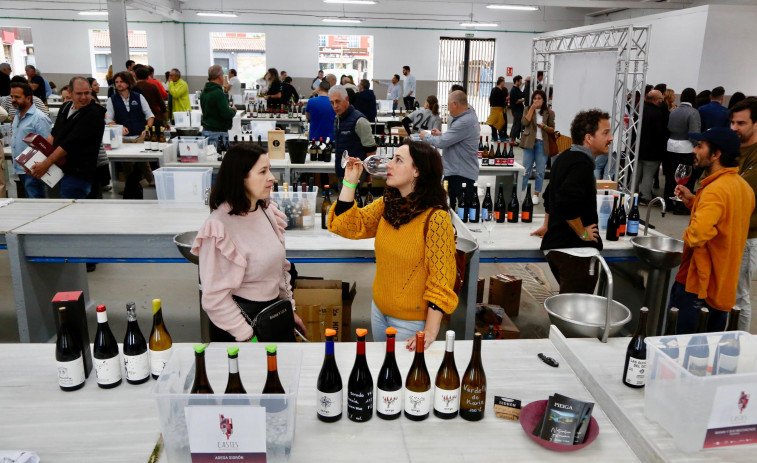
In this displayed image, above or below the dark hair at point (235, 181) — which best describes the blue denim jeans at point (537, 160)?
below

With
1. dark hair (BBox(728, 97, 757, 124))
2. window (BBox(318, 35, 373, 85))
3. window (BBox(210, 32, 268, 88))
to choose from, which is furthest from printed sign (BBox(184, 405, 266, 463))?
window (BBox(210, 32, 268, 88))

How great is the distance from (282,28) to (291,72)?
1233mm

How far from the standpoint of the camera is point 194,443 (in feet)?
4.48

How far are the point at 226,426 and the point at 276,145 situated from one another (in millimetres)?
5093

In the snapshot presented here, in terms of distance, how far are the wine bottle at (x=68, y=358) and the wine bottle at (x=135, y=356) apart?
13 cm

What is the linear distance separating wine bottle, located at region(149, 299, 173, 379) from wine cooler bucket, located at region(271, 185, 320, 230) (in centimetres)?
179

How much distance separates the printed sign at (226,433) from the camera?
1.34 m

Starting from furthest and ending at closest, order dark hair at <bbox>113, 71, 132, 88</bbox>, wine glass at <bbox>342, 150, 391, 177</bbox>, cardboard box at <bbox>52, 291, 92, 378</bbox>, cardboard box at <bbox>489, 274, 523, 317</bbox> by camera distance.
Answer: dark hair at <bbox>113, 71, 132, 88</bbox>
cardboard box at <bbox>489, 274, 523, 317</bbox>
wine glass at <bbox>342, 150, 391, 177</bbox>
cardboard box at <bbox>52, 291, 92, 378</bbox>

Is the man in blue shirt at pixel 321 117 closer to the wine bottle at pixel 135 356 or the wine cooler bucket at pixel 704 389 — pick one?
the wine bottle at pixel 135 356

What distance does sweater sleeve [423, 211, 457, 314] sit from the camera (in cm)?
215

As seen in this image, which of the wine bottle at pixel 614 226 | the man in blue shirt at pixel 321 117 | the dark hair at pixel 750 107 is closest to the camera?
the dark hair at pixel 750 107

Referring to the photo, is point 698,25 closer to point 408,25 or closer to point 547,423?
point 408,25

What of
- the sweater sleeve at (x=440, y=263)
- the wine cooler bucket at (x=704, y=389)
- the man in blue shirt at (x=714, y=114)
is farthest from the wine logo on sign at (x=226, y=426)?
the man in blue shirt at (x=714, y=114)

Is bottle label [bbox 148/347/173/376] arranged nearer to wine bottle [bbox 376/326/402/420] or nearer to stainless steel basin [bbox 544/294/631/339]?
wine bottle [bbox 376/326/402/420]
